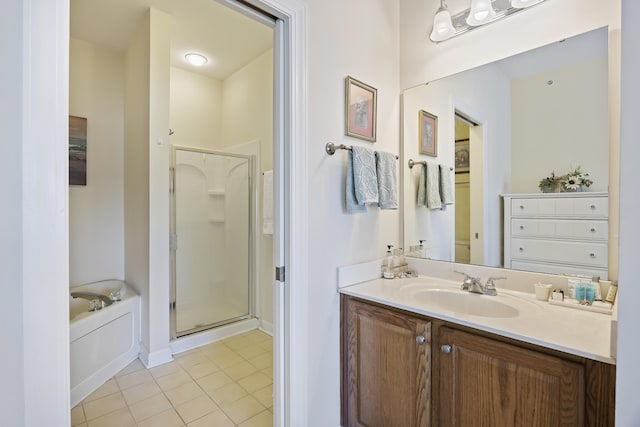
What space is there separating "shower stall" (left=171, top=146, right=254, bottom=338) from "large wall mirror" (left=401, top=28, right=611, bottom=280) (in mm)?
1849

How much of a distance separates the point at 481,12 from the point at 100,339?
3167 mm

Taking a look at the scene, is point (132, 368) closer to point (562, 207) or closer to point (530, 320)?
point (530, 320)

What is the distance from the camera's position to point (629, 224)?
0.72 metres

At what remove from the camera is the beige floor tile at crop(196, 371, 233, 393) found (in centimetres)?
205

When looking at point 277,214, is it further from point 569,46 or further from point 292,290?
point 569,46

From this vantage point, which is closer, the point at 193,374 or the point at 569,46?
the point at 569,46

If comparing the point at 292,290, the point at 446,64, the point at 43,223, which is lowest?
the point at 292,290

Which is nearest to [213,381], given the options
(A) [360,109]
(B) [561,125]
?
(A) [360,109]

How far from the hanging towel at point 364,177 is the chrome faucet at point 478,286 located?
0.64 m

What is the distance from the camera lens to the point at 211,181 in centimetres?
299

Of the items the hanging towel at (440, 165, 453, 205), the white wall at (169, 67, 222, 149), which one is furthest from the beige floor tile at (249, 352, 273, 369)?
the white wall at (169, 67, 222, 149)

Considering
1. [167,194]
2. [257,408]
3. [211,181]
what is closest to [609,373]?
[257,408]

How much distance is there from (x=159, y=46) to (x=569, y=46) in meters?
2.68

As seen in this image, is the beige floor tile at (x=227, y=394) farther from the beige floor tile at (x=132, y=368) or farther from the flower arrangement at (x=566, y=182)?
the flower arrangement at (x=566, y=182)
